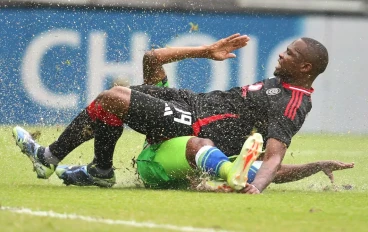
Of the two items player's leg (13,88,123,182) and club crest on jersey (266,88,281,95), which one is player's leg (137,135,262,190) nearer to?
player's leg (13,88,123,182)

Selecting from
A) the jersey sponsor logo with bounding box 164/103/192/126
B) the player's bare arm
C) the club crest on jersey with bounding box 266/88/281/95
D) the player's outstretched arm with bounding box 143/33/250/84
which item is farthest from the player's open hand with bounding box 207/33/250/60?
the player's bare arm

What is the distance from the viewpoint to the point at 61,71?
12.9m

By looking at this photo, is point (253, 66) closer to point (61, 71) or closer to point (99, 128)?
point (61, 71)

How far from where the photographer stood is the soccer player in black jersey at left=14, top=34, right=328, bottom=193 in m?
6.75

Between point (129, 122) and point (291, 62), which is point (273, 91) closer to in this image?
point (291, 62)

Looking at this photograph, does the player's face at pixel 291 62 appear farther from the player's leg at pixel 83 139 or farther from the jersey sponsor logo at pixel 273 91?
the player's leg at pixel 83 139

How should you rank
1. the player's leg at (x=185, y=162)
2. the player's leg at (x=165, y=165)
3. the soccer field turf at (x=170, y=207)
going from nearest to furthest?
the soccer field turf at (x=170, y=207), the player's leg at (x=185, y=162), the player's leg at (x=165, y=165)

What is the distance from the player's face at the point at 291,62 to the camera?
7.14 metres

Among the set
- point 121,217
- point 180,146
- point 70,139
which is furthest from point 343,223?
point 70,139

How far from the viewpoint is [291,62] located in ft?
23.4

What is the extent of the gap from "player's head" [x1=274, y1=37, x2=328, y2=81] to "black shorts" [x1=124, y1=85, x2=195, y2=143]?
683mm

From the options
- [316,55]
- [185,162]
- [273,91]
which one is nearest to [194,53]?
[273,91]

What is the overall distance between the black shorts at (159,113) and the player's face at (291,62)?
66 centimetres

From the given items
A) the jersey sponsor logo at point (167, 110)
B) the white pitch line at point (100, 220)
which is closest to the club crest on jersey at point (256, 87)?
the jersey sponsor logo at point (167, 110)
